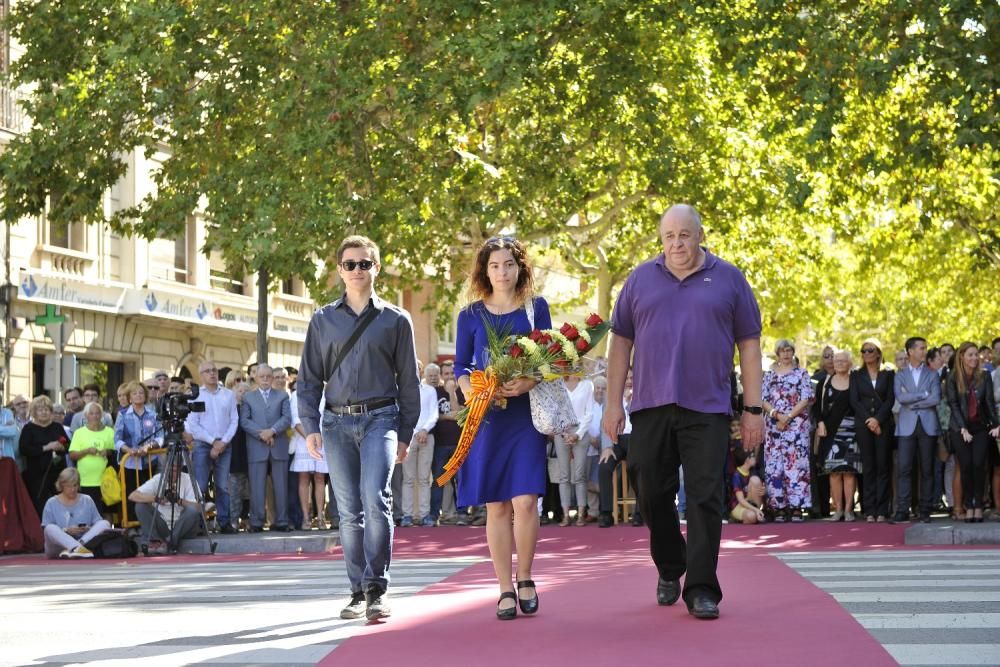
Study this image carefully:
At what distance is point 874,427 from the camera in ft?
66.2

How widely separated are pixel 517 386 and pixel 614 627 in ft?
4.54

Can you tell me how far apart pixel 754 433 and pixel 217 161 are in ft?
63.9

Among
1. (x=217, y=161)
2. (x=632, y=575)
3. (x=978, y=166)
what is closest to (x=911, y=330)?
(x=978, y=166)

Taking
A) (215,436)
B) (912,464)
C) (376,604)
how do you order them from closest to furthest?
(376,604) → (912,464) → (215,436)

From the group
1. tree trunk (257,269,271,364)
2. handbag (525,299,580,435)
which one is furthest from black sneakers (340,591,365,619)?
tree trunk (257,269,271,364)

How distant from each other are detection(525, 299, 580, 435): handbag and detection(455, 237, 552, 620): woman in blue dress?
0.07m

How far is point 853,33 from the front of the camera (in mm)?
21641

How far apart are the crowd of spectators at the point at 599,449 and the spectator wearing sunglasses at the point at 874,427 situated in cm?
2

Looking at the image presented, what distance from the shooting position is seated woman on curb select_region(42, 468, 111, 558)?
17672mm

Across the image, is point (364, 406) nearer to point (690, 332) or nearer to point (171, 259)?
point (690, 332)

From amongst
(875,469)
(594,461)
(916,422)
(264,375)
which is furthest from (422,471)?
(916,422)

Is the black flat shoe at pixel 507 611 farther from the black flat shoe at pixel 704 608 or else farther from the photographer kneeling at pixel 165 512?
the photographer kneeling at pixel 165 512

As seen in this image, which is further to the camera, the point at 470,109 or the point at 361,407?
the point at 470,109

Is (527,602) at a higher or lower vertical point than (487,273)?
lower
